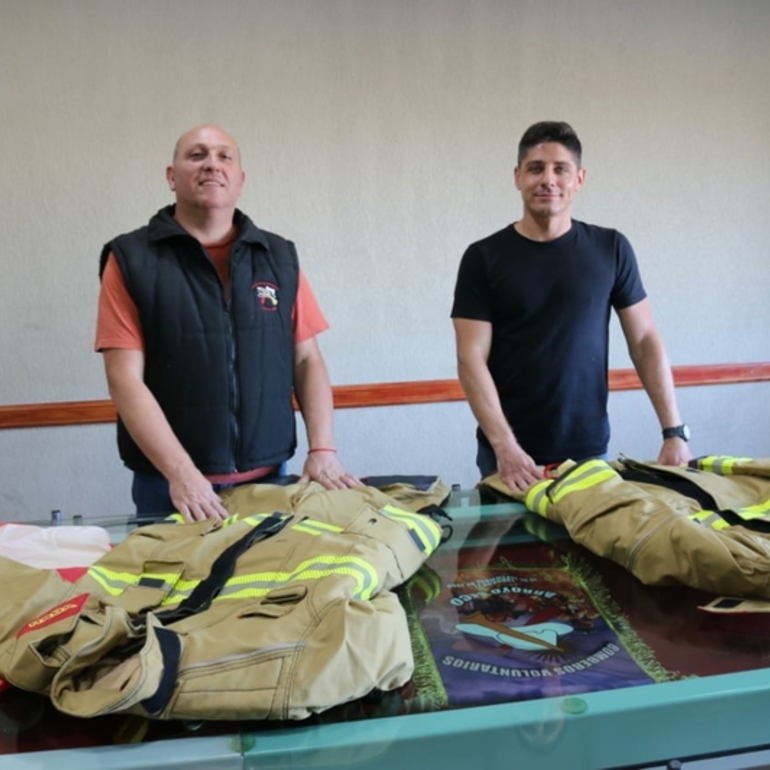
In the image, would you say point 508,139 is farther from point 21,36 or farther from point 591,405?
point 21,36

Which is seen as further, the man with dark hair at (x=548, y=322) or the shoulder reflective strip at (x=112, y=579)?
the man with dark hair at (x=548, y=322)

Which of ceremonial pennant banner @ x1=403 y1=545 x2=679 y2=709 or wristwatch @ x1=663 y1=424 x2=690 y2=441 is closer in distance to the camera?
ceremonial pennant banner @ x1=403 y1=545 x2=679 y2=709

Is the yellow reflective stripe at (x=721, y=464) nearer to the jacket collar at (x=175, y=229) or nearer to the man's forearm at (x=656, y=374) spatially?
the man's forearm at (x=656, y=374)

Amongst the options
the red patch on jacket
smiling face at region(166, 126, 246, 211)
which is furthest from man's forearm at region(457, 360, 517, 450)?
the red patch on jacket

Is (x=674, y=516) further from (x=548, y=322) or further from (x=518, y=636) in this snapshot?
(x=548, y=322)

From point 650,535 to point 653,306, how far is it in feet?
6.96

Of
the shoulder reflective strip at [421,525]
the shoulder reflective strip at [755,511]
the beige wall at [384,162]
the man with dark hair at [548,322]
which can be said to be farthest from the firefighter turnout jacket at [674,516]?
the beige wall at [384,162]

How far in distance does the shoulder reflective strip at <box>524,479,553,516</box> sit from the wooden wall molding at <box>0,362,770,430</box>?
139cm

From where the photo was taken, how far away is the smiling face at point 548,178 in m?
1.95

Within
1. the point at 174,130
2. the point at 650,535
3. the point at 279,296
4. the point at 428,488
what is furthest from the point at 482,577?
the point at 174,130

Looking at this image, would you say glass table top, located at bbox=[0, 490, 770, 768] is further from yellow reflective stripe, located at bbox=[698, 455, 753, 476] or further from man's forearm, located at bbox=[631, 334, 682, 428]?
man's forearm, located at bbox=[631, 334, 682, 428]

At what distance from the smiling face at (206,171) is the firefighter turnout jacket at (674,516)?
958 mm

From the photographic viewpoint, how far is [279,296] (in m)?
1.86

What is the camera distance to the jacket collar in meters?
1.78
